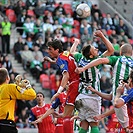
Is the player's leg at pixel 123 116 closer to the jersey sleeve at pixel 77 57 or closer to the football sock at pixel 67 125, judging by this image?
Result: the football sock at pixel 67 125

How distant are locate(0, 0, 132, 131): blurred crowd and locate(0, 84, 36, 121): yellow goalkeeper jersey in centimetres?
977

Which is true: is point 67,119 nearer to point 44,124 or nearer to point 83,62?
point 83,62

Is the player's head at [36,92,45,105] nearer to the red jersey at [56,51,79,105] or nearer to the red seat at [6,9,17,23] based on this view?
the red jersey at [56,51,79,105]

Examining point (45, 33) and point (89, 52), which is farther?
point (45, 33)

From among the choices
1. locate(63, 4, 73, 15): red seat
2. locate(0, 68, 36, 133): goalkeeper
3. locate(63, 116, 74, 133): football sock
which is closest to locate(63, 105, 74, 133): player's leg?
locate(63, 116, 74, 133): football sock

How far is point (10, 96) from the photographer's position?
1270cm

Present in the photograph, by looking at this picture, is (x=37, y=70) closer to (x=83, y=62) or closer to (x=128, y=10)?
(x=128, y=10)

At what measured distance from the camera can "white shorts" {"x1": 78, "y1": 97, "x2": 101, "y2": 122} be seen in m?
14.1

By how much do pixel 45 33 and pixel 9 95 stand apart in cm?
1577

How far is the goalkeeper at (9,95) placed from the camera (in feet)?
41.1

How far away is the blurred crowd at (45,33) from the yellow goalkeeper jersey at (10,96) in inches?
385

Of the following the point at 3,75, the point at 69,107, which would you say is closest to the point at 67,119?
the point at 69,107

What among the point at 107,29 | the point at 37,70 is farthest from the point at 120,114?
the point at 107,29

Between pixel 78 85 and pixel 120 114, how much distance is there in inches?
49.8
